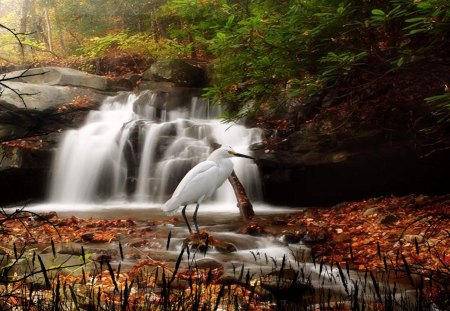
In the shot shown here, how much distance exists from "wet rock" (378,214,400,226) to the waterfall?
4.67 m

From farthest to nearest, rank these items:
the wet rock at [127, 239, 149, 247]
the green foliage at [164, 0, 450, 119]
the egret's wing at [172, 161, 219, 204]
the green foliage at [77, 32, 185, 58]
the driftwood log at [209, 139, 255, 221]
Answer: the green foliage at [77, 32, 185, 58] → the driftwood log at [209, 139, 255, 221] → the wet rock at [127, 239, 149, 247] → the egret's wing at [172, 161, 219, 204] → the green foliage at [164, 0, 450, 119]

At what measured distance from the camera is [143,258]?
16.7 feet

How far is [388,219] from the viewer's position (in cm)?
644

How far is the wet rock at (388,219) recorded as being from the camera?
20.9ft

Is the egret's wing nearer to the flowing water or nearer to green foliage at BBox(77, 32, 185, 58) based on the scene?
the flowing water

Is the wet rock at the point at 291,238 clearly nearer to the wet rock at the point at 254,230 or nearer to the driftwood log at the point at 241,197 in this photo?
the wet rock at the point at 254,230

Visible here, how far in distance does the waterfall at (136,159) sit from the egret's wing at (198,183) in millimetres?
5304

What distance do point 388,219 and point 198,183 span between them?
10.4 ft

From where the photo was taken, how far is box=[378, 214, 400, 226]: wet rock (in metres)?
6.36

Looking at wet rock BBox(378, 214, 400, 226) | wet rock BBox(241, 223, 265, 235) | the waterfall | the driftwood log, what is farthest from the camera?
the waterfall

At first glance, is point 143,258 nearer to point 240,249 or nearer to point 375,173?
point 240,249

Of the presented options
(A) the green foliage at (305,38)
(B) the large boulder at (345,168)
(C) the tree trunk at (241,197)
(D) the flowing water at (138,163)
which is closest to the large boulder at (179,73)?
(D) the flowing water at (138,163)

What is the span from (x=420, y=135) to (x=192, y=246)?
5773 millimetres

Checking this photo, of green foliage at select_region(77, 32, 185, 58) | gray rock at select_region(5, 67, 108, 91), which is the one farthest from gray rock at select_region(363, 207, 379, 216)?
green foliage at select_region(77, 32, 185, 58)
